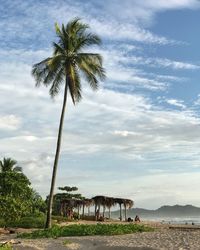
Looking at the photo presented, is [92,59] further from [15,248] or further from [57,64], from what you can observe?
[15,248]

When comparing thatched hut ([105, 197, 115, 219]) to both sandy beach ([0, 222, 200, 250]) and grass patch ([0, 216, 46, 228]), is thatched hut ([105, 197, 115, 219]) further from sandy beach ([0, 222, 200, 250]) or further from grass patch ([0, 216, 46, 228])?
sandy beach ([0, 222, 200, 250])

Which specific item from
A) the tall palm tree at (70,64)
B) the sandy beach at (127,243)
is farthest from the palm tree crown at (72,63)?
the sandy beach at (127,243)

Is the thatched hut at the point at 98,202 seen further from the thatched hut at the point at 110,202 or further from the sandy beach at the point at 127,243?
the sandy beach at the point at 127,243

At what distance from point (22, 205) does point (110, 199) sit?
2251 cm

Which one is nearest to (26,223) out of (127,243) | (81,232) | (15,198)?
(15,198)

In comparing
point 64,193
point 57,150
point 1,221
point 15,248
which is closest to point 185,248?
point 15,248

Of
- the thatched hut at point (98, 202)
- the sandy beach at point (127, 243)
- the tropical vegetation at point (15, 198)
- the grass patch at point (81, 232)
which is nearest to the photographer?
the sandy beach at point (127, 243)

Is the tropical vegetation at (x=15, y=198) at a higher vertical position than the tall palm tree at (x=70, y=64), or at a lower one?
lower

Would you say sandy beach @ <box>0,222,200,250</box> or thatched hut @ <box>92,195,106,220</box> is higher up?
thatched hut @ <box>92,195,106,220</box>

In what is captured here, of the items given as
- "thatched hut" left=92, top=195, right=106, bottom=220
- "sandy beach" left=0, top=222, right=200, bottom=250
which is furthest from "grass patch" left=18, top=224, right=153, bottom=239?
"thatched hut" left=92, top=195, right=106, bottom=220

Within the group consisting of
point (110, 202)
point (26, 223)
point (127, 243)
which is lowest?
point (127, 243)

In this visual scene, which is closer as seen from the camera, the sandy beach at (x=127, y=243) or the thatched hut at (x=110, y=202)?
the sandy beach at (x=127, y=243)

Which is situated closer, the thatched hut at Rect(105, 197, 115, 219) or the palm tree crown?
the palm tree crown

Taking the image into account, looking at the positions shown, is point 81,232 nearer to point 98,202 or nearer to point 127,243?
point 127,243
